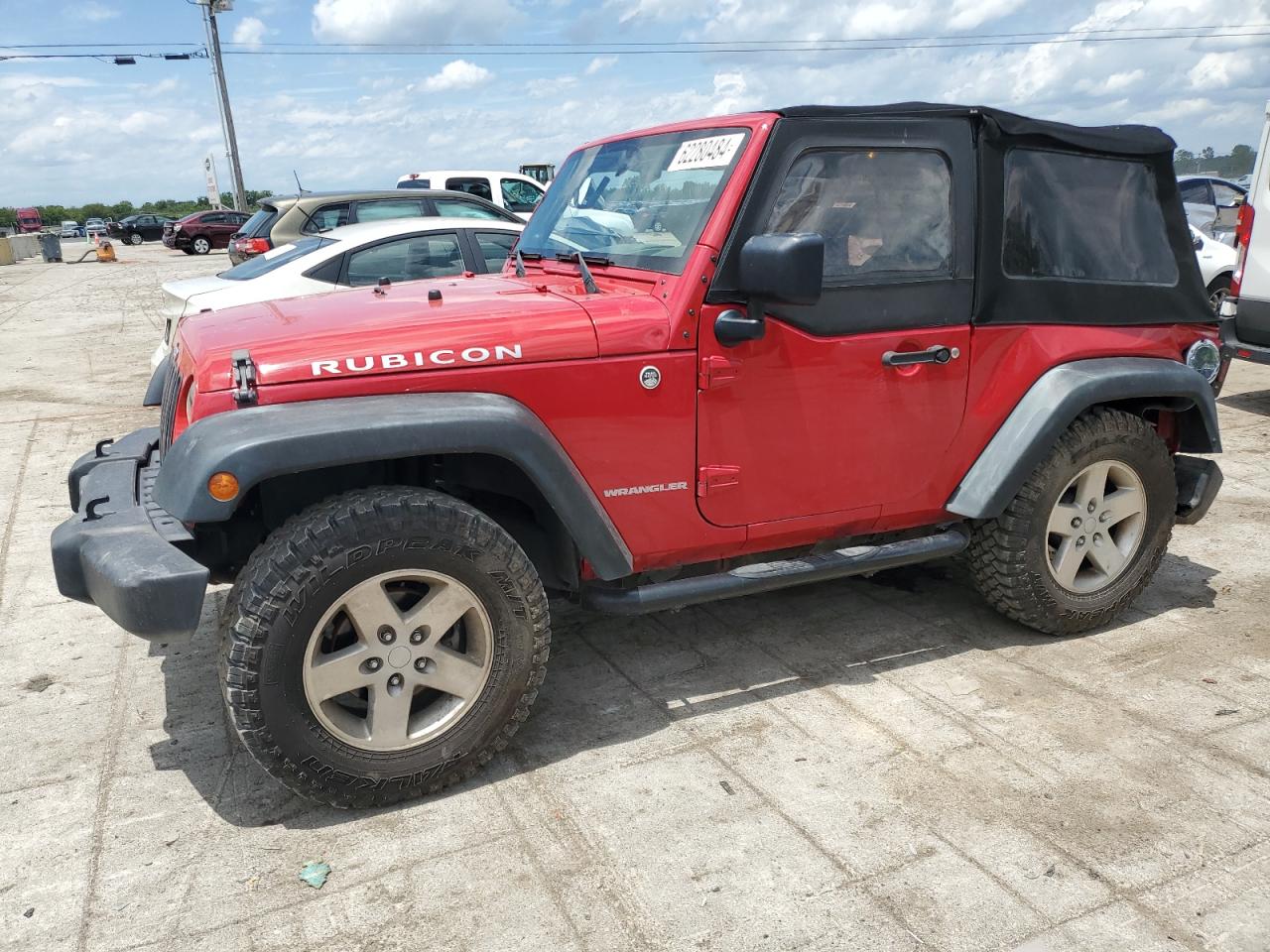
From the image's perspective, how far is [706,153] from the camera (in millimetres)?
3373

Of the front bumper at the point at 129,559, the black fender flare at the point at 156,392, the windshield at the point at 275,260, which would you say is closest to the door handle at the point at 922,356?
the front bumper at the point at 129,559

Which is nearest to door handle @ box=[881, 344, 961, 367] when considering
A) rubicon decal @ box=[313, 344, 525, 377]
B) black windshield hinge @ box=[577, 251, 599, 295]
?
black windshield hinge @ box=[577, 251, 599, 295]

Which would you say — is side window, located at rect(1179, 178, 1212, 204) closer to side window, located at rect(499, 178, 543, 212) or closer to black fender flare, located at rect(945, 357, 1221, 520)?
side window, located at rect(499, 178, 543, 212)

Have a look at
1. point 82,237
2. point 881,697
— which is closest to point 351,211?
point 881,697

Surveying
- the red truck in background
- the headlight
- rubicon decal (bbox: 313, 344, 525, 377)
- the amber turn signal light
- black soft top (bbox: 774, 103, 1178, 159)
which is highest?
the red truck in background

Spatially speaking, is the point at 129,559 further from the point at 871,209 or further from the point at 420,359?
the point at 871,209

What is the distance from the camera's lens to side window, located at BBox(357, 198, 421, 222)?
34.7 ft

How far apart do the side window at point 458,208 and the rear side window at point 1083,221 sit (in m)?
7.85

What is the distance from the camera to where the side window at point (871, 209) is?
330cm

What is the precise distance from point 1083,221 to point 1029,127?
1.49 feet

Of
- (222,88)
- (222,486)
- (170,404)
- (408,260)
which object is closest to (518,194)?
(408,260)

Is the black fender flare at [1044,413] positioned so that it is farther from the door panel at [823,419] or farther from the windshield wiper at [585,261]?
the windshield wiper at [585,261]

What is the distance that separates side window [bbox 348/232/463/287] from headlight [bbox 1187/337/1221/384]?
5.40 meters

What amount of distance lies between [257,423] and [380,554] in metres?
0.48
